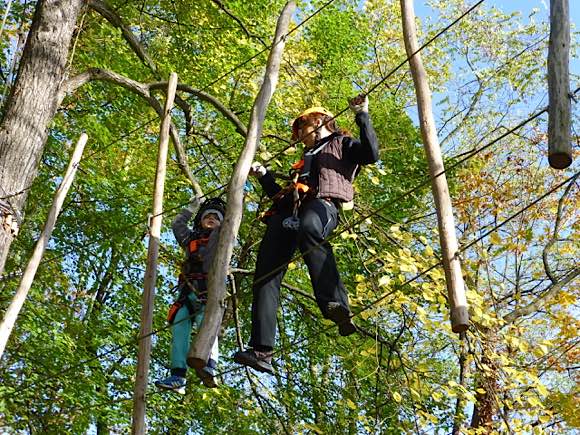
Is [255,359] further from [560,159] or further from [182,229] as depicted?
[560,159]

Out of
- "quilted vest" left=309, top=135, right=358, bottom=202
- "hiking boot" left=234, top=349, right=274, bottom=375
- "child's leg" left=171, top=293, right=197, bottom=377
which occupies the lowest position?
"hiking boot" left=234, top=349, right=274, bottom=375

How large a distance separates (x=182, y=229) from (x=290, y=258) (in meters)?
0.94

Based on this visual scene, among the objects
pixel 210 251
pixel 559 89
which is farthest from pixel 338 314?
pixel 559 89

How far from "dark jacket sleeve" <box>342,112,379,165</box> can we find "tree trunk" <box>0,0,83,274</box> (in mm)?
2487

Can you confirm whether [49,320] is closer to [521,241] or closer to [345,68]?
[345,68]

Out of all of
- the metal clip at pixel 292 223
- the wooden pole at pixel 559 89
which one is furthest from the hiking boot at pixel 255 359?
the wooden pole at pixel 559 89

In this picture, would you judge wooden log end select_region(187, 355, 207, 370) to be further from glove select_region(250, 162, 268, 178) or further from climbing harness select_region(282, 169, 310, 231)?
glove select_region(250, 162, 268, 178)

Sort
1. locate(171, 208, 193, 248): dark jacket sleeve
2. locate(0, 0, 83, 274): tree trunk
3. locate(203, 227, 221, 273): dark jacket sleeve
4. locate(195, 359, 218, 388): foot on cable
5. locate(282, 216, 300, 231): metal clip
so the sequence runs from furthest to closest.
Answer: locate(0, 0, 83, 274): tree trunk < locate(171, 208, 193, 248): dark jacket sleeve < locate(203, 227, 221, 273): dark jacket sleeve < locate(282, 216, 300, 231): metal clip < locate(195, 359, 218, 388): foot on cable

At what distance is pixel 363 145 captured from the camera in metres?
4.49

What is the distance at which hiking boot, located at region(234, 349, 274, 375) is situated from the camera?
4230 mm

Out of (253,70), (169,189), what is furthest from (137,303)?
(253,70)

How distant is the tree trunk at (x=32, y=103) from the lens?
5.76m

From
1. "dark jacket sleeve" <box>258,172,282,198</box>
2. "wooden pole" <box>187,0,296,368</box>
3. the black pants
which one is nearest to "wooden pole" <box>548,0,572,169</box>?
the black pants

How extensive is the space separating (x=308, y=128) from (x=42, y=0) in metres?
2.92
